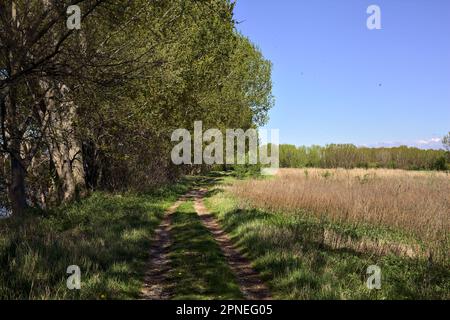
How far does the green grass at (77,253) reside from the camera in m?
6.34

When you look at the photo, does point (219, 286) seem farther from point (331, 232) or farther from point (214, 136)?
point (214, 136)

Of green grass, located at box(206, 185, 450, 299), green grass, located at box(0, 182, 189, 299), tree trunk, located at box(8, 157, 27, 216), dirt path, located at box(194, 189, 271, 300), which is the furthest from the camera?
tree trunk, located at box(8, 157, 27, 216)

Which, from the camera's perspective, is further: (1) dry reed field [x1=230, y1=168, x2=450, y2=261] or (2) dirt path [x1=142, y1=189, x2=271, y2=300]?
(1) dry reed field [x1=230, y1=168, x2=450, y2=261]

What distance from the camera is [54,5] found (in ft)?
24.0

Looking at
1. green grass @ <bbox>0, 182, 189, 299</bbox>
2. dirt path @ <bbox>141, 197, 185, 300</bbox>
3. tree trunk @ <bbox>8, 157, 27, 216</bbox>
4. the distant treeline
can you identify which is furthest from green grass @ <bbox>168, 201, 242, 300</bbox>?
the distant treeline

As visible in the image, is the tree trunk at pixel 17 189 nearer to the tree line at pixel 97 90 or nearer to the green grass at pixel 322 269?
the tree line at pixel 97 90

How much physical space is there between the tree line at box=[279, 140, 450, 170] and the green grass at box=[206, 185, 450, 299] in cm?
6047

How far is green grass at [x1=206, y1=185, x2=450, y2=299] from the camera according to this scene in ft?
21.4

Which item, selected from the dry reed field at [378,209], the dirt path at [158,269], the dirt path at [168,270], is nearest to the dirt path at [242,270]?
the dirt path at [168,270]

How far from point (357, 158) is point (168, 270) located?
7470 cm

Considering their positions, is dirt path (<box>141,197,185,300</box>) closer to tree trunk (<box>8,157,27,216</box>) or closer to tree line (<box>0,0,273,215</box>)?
tree line (<box>0,0,273,215</box>)

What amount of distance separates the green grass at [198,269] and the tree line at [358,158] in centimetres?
5997

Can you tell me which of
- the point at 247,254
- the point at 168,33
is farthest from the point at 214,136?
the point at 247,254
